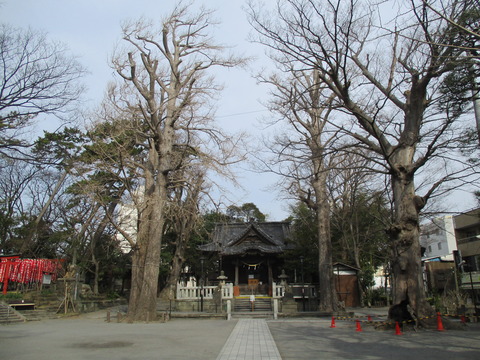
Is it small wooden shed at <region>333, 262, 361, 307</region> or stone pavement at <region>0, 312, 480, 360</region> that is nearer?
stone pavement at <region>0, 312, 480, 360</region>

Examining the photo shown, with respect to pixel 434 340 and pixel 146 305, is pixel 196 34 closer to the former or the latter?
pixel 146 305

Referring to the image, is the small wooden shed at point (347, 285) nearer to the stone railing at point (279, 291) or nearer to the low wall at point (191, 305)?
the stone railing at point (279, 291)

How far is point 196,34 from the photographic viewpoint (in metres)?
18.6

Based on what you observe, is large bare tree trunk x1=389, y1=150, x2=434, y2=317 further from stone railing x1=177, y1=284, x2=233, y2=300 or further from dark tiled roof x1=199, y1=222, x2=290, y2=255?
dark tiled roof x1=199, y1=222, x2=290, y2=255

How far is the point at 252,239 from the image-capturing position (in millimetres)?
28125

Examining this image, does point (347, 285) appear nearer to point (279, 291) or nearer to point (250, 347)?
point (279, 291)

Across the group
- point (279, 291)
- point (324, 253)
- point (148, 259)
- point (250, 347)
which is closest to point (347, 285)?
point (279, 291)

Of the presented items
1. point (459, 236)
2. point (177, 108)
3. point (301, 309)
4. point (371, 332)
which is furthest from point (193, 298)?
point (459, 236)

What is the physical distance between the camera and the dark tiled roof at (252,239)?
26.1 meters

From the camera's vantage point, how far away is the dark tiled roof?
85.5ft

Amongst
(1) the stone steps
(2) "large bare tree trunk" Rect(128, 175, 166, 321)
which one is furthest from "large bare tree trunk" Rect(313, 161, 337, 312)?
(2) "large bare tree trunk" Rect(128, 175, 166, 321)

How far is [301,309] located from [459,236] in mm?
18310

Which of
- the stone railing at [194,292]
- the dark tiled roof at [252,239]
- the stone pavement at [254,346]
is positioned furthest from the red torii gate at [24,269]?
the stone pavement at [254,346]

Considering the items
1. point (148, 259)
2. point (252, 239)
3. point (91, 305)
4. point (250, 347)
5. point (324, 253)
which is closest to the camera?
point (250, 347)
